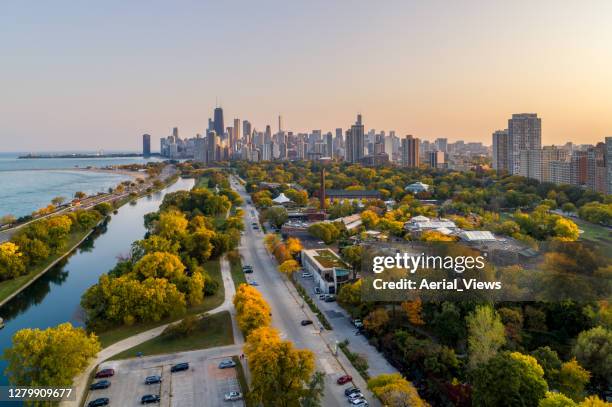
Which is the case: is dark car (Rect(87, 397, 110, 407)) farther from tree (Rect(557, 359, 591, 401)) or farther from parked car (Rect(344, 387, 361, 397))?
tree (Rect(557, 359, 591, 401))

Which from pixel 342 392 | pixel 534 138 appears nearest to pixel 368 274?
pixel 342 392

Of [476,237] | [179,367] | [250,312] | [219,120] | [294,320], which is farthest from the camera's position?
[219,120]

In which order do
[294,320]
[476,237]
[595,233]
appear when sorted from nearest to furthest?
[294,320]
[476,237]
[595,233]

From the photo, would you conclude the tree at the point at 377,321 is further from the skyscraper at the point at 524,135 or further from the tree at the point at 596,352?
the skyscraper at the point at 524,135

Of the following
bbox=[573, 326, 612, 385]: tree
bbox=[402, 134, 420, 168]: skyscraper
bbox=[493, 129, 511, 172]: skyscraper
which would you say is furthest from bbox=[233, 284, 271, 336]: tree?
bbox=[402, 134, 420, 168]: skyscraper

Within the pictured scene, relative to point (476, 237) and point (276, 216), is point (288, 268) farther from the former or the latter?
point (276, 216)

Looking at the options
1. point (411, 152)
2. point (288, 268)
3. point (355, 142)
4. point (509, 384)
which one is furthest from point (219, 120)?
point (509, 384)

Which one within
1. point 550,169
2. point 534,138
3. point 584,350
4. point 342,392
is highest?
point 534,138

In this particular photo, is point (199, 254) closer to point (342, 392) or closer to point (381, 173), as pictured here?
point (342, 392)
